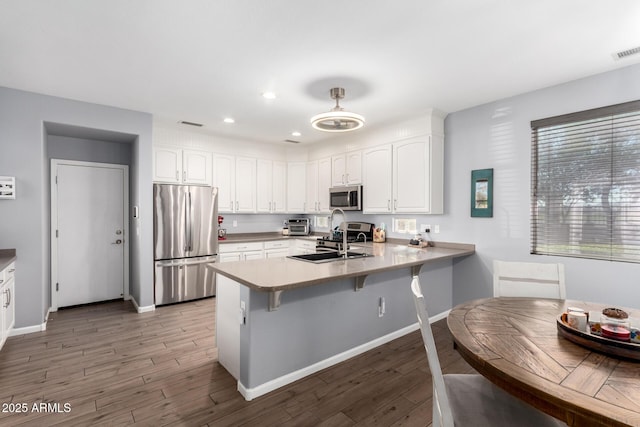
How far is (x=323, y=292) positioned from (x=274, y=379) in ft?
2.44

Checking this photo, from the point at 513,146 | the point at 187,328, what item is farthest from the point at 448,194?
the point at 187,328

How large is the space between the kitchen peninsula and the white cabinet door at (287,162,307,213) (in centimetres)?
296

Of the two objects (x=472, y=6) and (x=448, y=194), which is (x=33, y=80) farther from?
(x=448, y=194)

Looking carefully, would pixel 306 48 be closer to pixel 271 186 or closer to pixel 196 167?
pixel 196 167

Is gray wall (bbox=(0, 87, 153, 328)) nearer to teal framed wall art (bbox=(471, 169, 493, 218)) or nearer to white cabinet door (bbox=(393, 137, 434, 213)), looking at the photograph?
white cabinet door (bbox=(393, 137, 434, 213))

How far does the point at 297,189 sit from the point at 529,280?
423 cm

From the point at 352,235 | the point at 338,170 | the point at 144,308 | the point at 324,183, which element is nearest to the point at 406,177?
the point at 338,170

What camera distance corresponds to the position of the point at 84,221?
173 inches

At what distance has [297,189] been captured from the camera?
19.5ft

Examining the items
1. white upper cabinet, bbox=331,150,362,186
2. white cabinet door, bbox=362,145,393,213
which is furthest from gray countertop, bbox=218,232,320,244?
white cabinet door, bbox=362,145,393,213

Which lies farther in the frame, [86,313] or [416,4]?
[86,313]

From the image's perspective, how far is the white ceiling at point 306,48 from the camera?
6.42ft

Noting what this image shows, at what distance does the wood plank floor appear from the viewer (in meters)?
2.01

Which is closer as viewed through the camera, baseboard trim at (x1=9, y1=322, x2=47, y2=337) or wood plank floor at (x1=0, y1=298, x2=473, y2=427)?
wood plank floor at (x1=0, y1=298, x2=473, y2=427)
